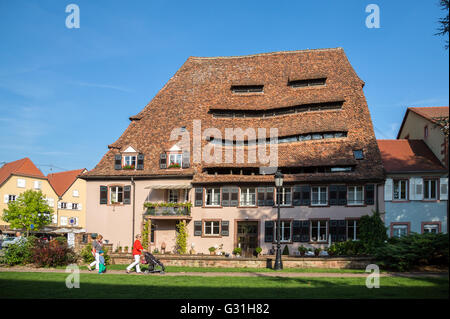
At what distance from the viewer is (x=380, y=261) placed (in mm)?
21828

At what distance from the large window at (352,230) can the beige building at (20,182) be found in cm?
4780

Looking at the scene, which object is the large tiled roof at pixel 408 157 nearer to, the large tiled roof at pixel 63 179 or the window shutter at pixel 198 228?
the window shutter at pixel 198 228

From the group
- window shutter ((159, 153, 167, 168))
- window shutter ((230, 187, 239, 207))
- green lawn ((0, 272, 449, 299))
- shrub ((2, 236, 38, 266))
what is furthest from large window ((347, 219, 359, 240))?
shrub ((2, 236, 38, 266))

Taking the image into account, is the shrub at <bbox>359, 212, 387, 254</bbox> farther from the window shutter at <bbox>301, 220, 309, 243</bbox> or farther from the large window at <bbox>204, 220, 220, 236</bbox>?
the large window at <bbox>204, 220, 220, 236</bbox>

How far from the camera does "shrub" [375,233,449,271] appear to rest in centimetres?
1994

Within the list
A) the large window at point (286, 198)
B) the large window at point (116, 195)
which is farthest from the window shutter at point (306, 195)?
the large window at point (116, 195)

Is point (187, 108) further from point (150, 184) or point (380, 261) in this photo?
point (380, 261)

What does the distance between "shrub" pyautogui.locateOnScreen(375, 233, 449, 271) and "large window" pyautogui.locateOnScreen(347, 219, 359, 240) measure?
13609 mm

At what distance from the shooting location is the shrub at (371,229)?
3375cm

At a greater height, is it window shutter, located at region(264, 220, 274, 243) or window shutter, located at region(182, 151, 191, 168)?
window shutter, located at region(182, 151, 191, 168)

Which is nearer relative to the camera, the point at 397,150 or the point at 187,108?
the point at 397,150

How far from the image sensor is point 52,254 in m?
24.0

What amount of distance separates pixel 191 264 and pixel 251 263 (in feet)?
11.5

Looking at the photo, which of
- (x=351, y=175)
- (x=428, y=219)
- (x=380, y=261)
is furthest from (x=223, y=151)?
(x=380, y=261)
